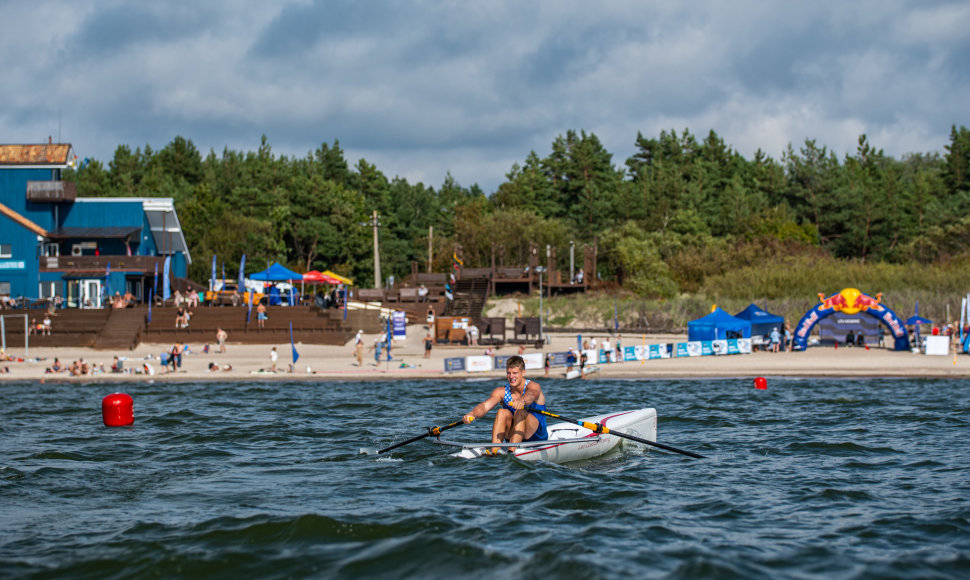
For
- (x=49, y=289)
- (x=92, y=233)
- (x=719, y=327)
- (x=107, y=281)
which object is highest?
(x=92, y=233)

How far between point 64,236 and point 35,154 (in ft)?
18.6

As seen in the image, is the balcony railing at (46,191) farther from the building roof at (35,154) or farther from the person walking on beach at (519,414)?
the person walking on beach at (519,414)

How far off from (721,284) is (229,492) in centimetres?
4859

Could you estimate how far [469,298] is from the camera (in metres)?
52.7

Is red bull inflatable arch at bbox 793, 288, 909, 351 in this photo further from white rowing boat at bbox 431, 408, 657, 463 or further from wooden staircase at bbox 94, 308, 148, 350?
wooden staircase at bbox 94, 308, 148, 350

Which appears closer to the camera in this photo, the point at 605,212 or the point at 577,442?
the point at 577,442

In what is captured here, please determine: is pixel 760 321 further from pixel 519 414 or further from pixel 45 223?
pixel 45 223

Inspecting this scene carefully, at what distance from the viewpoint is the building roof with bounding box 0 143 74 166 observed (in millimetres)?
52375

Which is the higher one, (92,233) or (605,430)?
(92,233)

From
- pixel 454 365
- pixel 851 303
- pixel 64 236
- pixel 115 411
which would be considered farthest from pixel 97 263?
pixel 851 303

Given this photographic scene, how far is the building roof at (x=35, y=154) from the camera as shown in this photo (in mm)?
52375

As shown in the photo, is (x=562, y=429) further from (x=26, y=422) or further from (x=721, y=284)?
(x=721, y=284)

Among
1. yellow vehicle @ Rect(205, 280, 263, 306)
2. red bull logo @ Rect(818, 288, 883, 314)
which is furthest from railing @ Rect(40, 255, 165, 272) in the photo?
red bull logo @ Rect(818, 288, 883, 314)

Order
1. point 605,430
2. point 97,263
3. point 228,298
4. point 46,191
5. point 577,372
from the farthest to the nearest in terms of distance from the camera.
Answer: point 46,191 < point 97,263 < point 228,298 < point 577,372 < point 605,430
